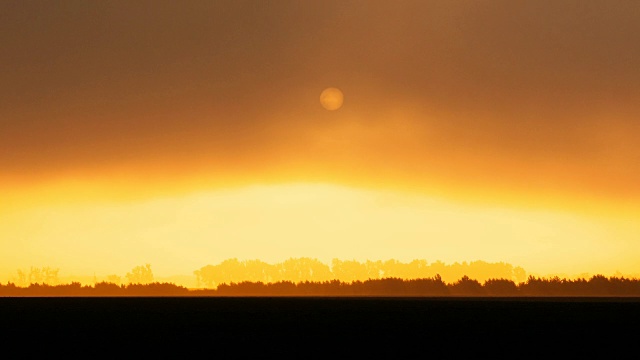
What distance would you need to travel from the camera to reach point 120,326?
1654 inches

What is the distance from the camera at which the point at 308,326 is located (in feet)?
136

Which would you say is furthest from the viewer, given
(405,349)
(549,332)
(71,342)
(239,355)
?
(549,332)

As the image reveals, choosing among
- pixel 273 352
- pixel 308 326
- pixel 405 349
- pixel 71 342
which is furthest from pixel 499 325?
pixel 71 342

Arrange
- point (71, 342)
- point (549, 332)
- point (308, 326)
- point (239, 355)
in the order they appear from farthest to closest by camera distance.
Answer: point (308, 326) < point (549, 332) < point (71, 342) < point (239, 355)

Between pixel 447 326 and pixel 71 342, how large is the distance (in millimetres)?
19415

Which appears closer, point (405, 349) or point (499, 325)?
point (405, 349)

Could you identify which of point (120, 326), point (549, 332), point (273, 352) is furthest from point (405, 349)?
point (120, 326)

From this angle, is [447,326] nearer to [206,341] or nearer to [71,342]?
[206,341]

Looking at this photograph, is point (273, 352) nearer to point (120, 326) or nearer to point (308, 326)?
point (308, 326)

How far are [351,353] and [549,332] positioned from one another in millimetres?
13990

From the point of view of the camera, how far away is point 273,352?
27422mm

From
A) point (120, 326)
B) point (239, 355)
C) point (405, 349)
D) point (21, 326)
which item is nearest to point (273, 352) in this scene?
point (239, 355)

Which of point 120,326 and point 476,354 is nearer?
point 476,354

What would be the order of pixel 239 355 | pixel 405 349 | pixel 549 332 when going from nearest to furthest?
pixel 239 355, pixel 405 349, pixel 549 332
